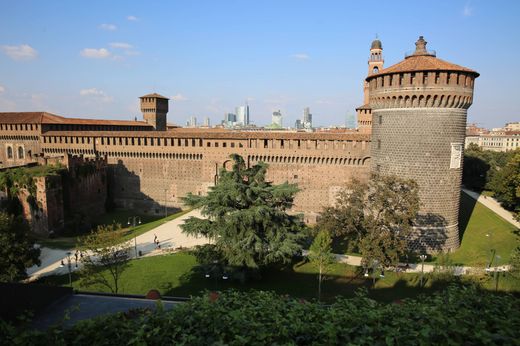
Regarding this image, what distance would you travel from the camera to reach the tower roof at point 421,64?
916 inches

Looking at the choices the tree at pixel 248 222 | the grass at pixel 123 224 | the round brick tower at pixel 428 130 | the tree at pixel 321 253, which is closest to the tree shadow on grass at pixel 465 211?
the round brick tower at pixel 428 130

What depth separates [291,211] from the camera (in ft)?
111

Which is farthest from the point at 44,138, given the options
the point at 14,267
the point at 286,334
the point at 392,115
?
the point at 286,334

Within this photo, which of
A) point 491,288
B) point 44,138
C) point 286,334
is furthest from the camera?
point 44,138

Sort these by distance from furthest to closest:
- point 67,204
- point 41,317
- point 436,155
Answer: point 67,204
point 436,155
point 41,317

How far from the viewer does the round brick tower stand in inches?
923

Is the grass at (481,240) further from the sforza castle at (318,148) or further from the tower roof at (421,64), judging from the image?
the tower roof at (421,64)

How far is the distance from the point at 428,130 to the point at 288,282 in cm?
1354

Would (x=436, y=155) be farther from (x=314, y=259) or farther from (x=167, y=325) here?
(x=167, y=325)

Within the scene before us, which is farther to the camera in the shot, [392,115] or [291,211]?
[291,211]

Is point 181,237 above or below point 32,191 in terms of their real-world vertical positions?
below

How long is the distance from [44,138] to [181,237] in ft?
77.9

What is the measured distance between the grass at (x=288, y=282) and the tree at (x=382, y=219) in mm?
1567

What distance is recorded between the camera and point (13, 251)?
61.3 ft
